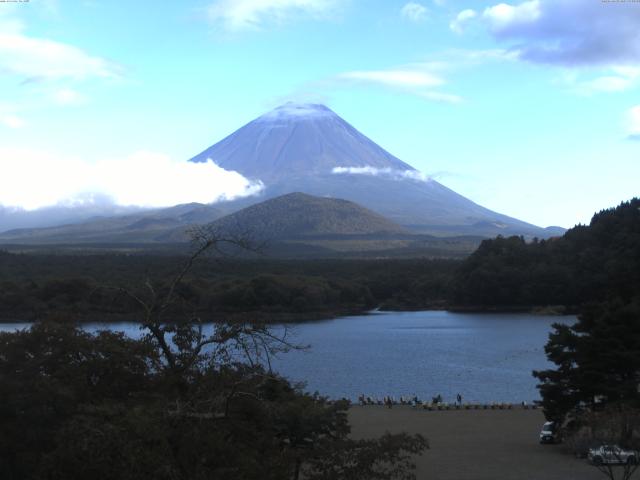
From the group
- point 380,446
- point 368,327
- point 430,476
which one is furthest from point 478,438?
point 368,327

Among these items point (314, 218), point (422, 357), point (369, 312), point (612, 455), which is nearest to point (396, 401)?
point (422, 357)

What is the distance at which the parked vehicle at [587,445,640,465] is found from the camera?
9283 mm

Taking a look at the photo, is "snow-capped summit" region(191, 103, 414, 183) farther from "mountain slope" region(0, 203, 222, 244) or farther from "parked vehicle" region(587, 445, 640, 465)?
"parked vehicle" region(587, 445, 640, 465)

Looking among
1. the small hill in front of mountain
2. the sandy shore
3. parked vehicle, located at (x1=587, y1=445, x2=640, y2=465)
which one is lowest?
the sandy shore

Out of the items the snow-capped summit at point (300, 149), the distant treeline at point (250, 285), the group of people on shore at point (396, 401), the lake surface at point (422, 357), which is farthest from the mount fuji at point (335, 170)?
the group of people on shore at point (396, 401)

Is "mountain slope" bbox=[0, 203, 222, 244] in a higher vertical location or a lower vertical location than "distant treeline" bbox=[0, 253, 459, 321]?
higher

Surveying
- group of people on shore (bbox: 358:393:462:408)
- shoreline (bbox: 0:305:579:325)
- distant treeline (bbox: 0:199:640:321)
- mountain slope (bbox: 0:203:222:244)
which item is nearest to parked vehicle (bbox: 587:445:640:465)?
group of people on shore (bbox: 358:393:462:408)

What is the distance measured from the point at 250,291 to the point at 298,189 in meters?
107

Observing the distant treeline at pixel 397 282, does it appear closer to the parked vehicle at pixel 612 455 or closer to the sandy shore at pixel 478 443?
the sandy shore at pixel 478 443

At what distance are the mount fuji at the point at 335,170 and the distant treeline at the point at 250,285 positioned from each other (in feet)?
246

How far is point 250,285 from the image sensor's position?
49125mm

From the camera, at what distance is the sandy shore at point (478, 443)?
12523mm

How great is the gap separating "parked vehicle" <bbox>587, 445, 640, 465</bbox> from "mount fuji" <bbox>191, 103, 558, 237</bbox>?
128921mm

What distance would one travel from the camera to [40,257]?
71188 mm
